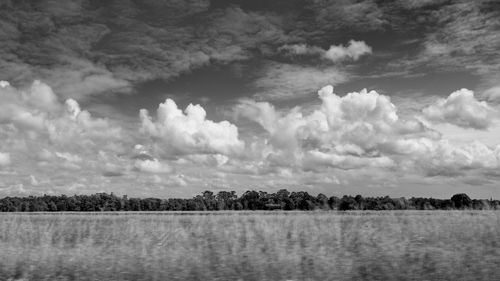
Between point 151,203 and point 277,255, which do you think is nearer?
point 277,255

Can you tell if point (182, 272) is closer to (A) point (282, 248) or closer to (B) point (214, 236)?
(A) point (282, 248)

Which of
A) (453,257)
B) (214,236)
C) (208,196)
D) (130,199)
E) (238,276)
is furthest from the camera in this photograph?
(208,196)

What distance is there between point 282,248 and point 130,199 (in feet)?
430

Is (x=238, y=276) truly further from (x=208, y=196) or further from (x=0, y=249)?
(x=208, y=196)

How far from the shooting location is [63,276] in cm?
1278

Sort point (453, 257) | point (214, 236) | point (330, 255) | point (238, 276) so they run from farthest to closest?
point (214, 236) < point (330, 255) < point (453, 257) < point (238, 276)

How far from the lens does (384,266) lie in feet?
41.5

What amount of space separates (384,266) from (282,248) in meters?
3.65

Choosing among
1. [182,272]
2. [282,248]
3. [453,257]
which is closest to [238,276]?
[182,272]

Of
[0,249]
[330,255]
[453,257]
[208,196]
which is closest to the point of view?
[453,257]

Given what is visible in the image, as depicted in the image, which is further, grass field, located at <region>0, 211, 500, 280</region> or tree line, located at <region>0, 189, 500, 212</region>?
tree line, located at <region>0, 189, 500, 212</region>

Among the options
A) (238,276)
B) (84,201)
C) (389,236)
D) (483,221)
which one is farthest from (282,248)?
(84,201)

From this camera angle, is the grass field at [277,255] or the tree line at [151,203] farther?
the tree line at [151,203]

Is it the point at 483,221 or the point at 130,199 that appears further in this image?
the point at 130,199
